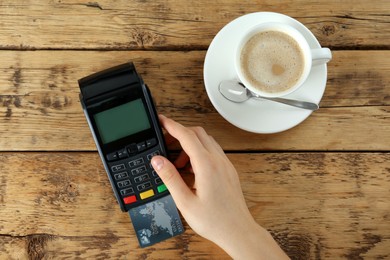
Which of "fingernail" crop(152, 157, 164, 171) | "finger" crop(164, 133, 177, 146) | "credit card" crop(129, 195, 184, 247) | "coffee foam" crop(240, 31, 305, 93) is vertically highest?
"coffee foam" crop(240, 31, 305, 93)

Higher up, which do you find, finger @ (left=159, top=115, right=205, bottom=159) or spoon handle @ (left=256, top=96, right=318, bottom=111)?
spoon handle @ (left=256, top=96, right=318, bottom=111)

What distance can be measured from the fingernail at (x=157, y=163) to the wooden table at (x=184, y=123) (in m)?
0.14

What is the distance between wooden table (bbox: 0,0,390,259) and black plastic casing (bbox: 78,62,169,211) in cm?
10

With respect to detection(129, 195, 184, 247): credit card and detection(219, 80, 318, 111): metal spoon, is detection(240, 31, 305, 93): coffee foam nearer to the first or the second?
detection(219, 80, 318, 111): metal spoon

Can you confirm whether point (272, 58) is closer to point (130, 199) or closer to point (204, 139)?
point (204, 139)

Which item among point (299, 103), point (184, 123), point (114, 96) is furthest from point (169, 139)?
point (299, 103)

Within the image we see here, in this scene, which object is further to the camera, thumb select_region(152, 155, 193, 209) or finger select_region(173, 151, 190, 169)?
finger select_region(173, 151, 190, 169)

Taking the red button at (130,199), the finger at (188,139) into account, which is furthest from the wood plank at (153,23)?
the red button at (130,199)

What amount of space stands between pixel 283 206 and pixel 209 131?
0.21 meters

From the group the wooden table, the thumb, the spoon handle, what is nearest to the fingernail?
the thumb

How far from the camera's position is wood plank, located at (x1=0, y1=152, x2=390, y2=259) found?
92 centimetres

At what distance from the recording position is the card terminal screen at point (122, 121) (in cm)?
82

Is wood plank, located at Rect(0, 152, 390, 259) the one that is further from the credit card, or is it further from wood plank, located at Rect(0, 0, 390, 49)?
wood plank, located at Rect(0, 0, 390, 49)

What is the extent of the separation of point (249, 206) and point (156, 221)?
189 mm
